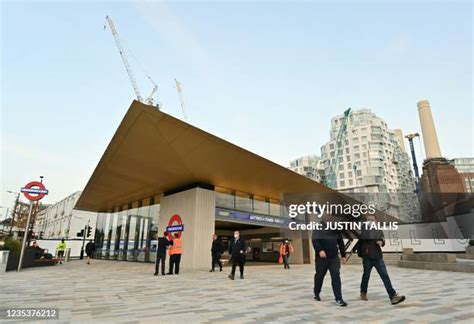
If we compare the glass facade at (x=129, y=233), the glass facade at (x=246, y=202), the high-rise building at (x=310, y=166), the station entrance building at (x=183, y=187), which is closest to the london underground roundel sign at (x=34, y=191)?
the station entrance building at (x=183, y=187)

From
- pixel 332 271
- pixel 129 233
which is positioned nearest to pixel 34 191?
pixel 129 233

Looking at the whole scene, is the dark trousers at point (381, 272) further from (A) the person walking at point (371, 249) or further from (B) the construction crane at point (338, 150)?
(B) the construction crane at point (338, 150)

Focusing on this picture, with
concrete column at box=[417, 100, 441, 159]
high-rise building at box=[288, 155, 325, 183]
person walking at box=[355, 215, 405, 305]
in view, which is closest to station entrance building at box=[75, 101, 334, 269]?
person walking at box=[355, 215, 405, 305]

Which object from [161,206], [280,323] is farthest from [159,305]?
[161,206]

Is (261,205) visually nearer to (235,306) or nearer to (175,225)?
(175,225)

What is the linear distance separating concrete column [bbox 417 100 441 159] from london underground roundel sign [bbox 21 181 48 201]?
6647cm

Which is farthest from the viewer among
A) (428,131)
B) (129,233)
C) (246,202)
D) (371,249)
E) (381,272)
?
(428,131)

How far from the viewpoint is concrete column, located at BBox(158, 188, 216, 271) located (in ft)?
46.6

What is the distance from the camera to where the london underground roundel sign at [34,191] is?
440 inches

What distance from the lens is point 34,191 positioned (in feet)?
37.3

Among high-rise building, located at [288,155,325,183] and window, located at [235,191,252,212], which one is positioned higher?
high-rise building, located at [288,155,325,183]

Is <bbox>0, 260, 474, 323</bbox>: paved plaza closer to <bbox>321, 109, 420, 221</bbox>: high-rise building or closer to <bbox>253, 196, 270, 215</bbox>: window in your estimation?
<bbox>253, 196, 270, 215</bbox>: window

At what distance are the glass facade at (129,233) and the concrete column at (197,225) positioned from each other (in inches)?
165

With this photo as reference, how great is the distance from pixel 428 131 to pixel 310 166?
2134 inches
